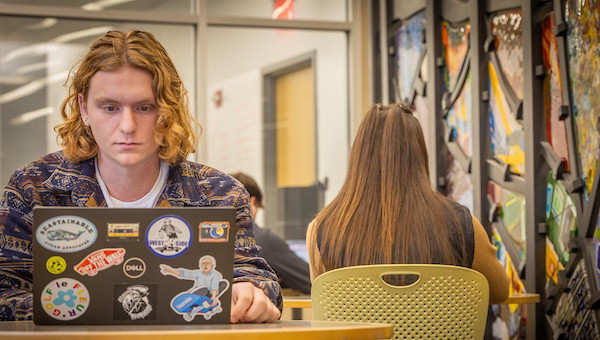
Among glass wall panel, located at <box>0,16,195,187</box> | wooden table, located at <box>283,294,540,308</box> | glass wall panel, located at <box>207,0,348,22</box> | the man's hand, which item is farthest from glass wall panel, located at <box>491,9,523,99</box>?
the man's hand

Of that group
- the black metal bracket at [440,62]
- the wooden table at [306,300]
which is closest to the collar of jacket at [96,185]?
the wooden table at [306,300]

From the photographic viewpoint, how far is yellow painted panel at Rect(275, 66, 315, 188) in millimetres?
6816

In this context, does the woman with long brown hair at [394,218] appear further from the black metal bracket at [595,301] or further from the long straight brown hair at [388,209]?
the black metal bracket at [595,301]

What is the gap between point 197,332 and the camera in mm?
1540

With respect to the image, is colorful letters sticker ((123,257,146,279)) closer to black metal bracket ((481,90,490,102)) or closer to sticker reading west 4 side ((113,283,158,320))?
sticker reading west 4 side ((113,283,158,320))

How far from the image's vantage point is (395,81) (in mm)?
6504

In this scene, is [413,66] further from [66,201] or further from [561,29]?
[66,201]

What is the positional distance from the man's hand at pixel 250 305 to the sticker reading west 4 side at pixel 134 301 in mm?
179

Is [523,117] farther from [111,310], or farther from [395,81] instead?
[111,310]

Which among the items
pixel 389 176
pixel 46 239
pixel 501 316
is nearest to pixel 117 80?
pixel 46 239

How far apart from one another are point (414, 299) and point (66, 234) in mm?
1396

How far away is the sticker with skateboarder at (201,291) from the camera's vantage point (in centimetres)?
167

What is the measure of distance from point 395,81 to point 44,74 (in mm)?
2309

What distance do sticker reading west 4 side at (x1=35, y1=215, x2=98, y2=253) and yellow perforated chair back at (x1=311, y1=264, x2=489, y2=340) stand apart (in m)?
1.26
